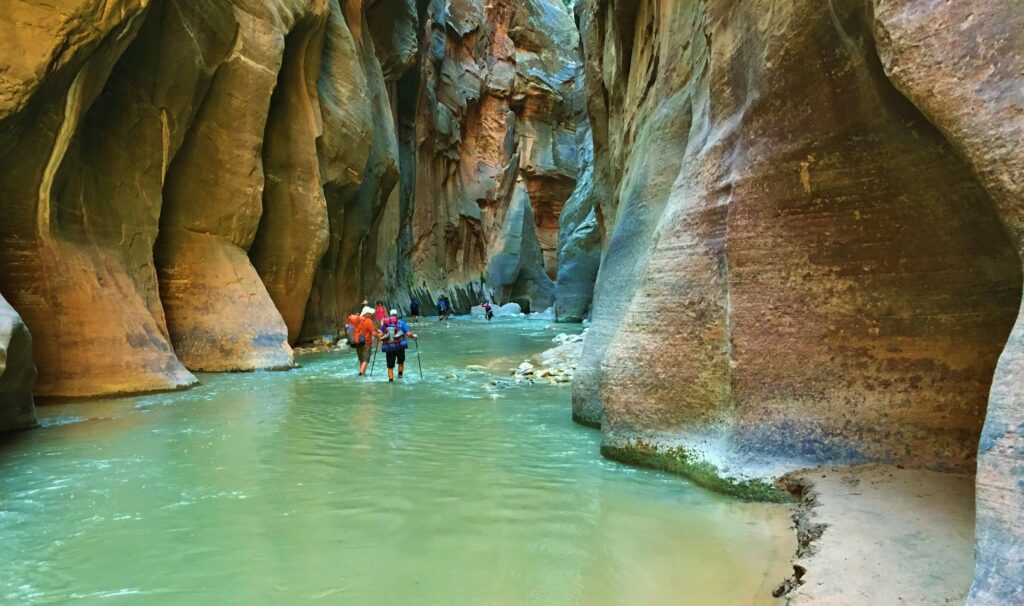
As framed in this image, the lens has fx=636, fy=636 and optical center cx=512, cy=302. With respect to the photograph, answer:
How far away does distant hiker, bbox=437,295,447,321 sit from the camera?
32219 mm

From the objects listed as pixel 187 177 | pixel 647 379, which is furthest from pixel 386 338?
pixel 647 379

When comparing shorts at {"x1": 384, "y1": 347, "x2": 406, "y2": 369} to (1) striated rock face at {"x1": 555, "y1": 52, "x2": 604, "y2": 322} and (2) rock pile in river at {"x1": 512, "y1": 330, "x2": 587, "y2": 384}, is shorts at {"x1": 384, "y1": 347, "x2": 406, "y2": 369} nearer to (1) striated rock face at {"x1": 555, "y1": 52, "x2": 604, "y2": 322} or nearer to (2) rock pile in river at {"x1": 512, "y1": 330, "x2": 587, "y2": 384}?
(2) rock pile in river at {"x1": 512, "y1": 330, "x2": 587, "y2": 384}

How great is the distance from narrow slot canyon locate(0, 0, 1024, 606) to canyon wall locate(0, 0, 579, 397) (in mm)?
56

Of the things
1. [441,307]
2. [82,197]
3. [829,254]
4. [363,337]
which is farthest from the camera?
[441,307]

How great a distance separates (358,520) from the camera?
379 cm

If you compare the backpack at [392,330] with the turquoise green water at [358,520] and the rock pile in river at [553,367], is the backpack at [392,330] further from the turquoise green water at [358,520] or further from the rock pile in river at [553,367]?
the turquoise green water at [358,520]

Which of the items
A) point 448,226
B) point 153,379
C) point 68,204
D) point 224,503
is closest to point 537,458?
point 224,503

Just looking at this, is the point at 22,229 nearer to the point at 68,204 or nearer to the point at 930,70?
the point at 68,204

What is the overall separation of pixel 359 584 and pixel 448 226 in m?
35.8

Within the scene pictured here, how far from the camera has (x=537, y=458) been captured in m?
5.37

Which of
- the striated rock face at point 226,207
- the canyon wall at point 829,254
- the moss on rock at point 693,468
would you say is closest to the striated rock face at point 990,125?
the canyon wall at point 829,254

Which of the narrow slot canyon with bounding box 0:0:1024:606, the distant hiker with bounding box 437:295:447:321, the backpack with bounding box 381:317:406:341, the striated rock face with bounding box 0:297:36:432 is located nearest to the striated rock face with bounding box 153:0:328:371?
the narrow slot canyon with bounding box 0:0:1024:606

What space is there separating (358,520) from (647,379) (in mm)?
2450

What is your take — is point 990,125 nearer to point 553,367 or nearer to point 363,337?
point 553,367
